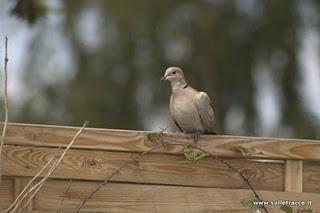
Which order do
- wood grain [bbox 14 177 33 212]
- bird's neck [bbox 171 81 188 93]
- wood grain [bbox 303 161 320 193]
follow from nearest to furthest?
1. wood grain [bbox 14 177 33 212]
2. wood grain [bbox 303 161 320 193]
3. bird's neck [bbox 171 81 188 93]

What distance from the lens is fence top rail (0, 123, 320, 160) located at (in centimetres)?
312

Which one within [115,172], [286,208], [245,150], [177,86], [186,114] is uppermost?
[177,86]

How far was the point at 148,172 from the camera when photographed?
319cm

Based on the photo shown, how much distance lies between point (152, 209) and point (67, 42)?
6.42m

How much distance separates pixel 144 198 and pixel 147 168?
0.14 meters

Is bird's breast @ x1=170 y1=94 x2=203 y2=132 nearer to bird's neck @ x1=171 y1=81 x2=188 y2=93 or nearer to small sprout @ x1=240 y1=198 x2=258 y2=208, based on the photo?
bird's neck @ x1=171 y1=81 x2=188 y2=93

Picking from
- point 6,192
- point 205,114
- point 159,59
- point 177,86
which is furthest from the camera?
point 159,59

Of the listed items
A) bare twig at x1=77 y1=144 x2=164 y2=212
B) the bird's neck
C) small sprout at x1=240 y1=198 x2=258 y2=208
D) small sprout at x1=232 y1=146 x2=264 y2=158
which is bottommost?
small sprout at x1=240 y1=198 x2=258 y2=208

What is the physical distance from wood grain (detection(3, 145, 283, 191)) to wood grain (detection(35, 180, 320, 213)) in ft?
0.12

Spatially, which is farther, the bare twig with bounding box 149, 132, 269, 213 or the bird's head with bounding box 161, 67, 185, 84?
the bird's head with bounding box 161, 67, 185, 84

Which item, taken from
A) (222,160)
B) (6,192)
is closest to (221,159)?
(222,160)

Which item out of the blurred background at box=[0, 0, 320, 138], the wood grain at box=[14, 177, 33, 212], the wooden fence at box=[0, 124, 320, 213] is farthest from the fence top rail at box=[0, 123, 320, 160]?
the blurred background at box=[0, 0, 320, 138]

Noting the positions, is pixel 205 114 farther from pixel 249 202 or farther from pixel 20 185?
pixel 20 185

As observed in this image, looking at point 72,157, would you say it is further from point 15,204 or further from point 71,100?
point 71,100
